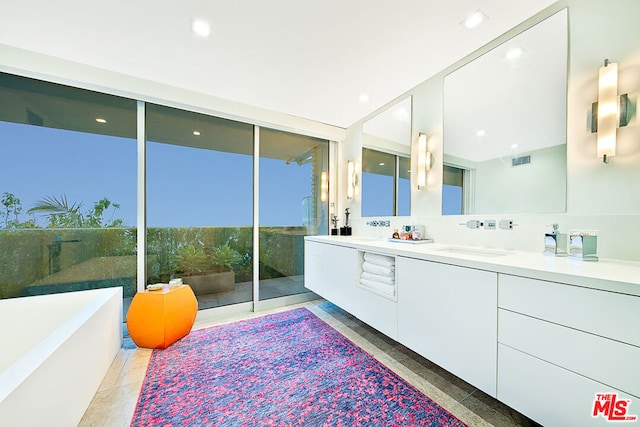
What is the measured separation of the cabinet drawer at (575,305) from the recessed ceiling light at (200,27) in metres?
2.34

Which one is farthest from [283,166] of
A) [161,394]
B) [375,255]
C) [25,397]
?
[25,397]

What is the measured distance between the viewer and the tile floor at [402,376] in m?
1.27

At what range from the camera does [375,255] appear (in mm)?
1972

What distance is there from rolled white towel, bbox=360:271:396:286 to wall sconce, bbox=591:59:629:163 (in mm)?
1385

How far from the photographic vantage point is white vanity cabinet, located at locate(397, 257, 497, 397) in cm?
116

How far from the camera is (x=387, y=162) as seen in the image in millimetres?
2783

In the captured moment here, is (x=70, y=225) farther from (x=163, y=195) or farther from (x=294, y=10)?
(x=294, y=10)

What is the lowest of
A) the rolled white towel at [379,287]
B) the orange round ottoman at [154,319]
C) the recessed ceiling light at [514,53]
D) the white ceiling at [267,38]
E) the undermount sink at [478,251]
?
the orange round ottoman at [154,319]

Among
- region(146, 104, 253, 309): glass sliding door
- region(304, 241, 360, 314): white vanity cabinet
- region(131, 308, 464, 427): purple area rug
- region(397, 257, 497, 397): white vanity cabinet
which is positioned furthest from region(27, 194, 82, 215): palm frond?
region(397, 257, 497, 397): white vanity cabinet

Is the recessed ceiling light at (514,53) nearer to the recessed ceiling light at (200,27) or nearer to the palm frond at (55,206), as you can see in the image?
the recessed ceiling light at (200,27)

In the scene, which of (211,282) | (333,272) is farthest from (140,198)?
(333,272)

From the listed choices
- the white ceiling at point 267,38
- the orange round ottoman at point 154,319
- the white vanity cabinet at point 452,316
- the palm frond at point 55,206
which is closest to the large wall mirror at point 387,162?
the white ceiling at point 267,38

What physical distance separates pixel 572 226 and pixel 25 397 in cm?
269

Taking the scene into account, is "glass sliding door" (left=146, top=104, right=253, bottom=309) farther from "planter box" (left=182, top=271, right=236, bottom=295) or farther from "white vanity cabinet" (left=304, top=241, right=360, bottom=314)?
"white vanity cabinet" (left=304, top=241, right=360, bottom=314)
